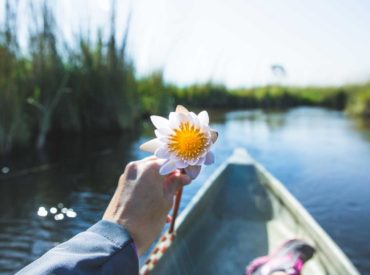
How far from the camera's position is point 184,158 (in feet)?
3.56

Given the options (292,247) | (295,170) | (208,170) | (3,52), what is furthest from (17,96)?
(292,247)

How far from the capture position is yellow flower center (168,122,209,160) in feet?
3.56

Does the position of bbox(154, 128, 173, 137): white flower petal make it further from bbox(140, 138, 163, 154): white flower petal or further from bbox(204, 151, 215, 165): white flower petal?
bbox(204, 151, 215, 165): white flower petal

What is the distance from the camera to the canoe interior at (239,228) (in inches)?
110

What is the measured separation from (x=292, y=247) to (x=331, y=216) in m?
3.30

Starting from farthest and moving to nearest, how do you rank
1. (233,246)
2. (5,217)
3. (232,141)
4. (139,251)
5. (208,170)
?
1. (232,141)
2. (208,170)
3. (5,217)
4. (233,246)
5. (139,251)

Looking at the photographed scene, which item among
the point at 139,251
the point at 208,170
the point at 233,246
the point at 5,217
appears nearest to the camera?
the point at 139,251

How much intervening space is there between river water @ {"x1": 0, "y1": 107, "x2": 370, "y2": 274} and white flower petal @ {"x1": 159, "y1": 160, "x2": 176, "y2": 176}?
12.0 ft

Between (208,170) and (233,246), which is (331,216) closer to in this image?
(233,246)

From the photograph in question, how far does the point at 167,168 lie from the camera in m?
1.06

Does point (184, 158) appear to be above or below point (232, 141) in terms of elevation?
above

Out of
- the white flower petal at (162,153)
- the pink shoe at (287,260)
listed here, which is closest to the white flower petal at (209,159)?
the white flower petal at (162,153)

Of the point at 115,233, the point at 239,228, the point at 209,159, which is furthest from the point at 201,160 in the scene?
the point at 239,228

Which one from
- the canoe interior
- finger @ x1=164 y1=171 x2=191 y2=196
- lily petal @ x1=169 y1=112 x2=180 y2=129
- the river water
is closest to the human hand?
finger @ x1=164 y1=171 x2=191 y2=196
